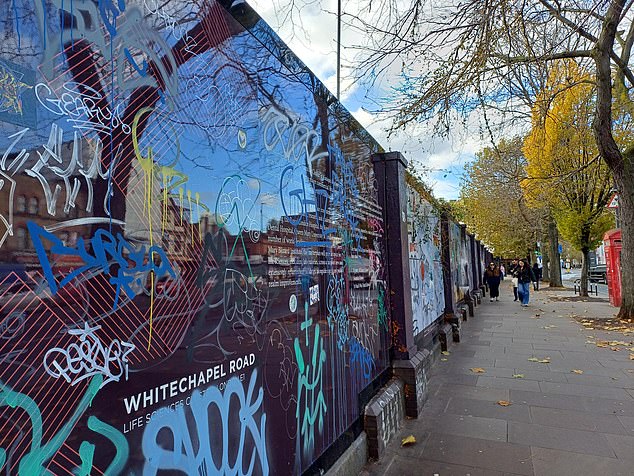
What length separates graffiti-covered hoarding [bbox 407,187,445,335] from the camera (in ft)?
19.6

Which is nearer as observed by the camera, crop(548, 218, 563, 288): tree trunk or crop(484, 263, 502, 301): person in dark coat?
crop(484, 263, 502, 301): person in dark coat

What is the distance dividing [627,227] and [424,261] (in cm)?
692

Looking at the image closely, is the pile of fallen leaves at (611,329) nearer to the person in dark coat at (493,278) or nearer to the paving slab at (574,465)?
the paving slab at (574,465)

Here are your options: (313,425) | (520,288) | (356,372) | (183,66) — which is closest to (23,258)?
(183,66)

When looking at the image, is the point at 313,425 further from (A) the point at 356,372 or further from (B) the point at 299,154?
(B) the point at 299,154

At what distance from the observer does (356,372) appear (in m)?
3.56

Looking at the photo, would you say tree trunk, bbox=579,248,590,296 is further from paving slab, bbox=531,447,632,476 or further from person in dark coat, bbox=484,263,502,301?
paving slab, bbox=531,447,632,476

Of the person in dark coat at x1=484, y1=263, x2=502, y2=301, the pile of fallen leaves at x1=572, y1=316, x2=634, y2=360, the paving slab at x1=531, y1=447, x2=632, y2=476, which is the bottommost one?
the paving slab at x1=531, y1=447, x2=632, y2=476

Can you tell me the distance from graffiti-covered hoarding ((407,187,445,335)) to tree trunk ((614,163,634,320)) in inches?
212

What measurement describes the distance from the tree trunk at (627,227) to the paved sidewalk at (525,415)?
2.49 meters

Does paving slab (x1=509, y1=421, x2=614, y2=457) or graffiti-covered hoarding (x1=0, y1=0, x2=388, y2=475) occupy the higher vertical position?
graffiti-covered hoarding (x1=0, y1=0, x2=388, y2=475)

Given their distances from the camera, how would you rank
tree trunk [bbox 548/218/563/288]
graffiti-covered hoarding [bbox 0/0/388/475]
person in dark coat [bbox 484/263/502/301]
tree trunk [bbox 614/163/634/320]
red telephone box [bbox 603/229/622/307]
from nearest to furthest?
1. graffiti-covered hoarding [bbox 0/0/388/475]
2. tree trunk [bbox 614/163/634/320]
3. red telephone box [bbox 603/229/622/307]
4. person in dark coat [bbox 484/263/502/301]
5. tree trunk [bbox 548/218/563/288]

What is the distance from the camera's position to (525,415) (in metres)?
4.50

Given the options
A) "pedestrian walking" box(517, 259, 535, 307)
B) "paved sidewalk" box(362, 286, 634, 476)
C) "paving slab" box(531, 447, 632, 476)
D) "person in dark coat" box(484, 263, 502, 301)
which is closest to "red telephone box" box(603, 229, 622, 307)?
"pedestrian walking" box(517, 259, 535, 307)
